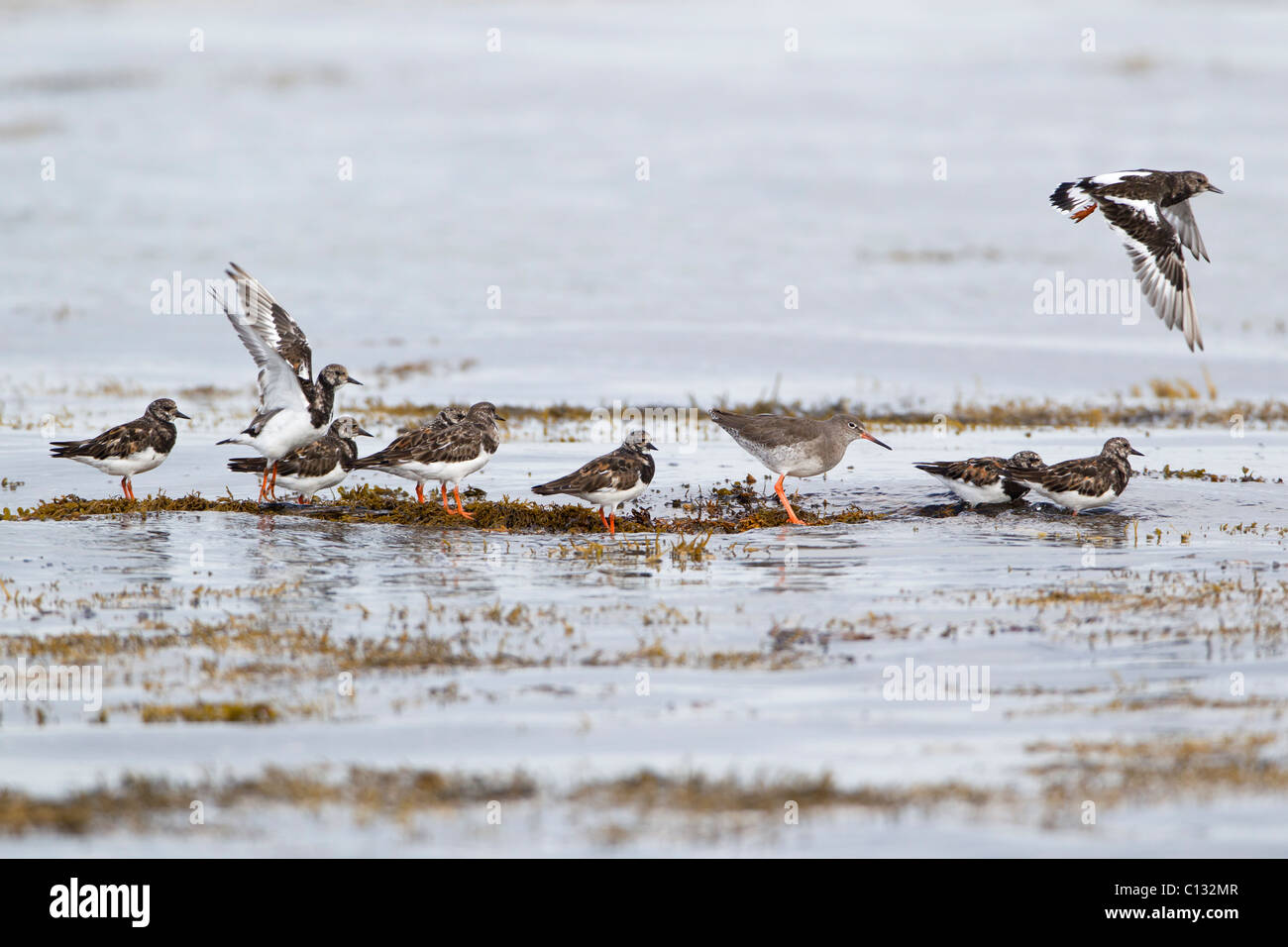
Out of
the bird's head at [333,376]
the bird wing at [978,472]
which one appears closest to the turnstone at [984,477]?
the bird wing at [978,472]

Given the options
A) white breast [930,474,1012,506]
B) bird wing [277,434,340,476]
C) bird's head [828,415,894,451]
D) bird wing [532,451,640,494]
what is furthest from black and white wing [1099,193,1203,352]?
bird wing [277,434,340,476]

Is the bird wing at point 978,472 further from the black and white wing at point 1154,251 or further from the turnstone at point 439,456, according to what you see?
the turnstone at point 439,456

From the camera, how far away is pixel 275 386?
1669 cm

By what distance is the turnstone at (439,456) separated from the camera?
15938mm

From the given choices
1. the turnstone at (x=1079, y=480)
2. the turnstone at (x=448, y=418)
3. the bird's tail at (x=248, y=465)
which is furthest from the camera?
the bird's tail at (x=248, y=465)

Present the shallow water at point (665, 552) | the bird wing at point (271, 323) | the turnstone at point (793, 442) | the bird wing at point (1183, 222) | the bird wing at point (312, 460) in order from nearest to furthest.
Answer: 1. the shallow water at point (665, 552)
2. the bird wing at point (312, 460)
3. the turnstone at point (793, 442)
4. the bird wing at point (271, 323)
5. the bird wing at point (1183, 222)

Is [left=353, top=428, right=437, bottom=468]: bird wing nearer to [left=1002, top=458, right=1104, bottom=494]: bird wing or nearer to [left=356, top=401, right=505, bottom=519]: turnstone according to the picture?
[left=356, top=401, right=505, bottom=519]: turnstone

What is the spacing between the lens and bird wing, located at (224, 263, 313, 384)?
16641 millimetres

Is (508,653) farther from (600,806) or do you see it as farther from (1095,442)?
(1095,442)

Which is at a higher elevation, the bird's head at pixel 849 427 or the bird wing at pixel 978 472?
the bird's head at pixel 849 427

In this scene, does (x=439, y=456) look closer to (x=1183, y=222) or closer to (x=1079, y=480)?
(x=1079, y=480)

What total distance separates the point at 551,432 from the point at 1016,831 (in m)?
16.2

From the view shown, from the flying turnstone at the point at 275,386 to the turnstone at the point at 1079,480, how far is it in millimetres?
7960

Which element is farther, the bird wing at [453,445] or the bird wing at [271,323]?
the bird wing at [271,323]
